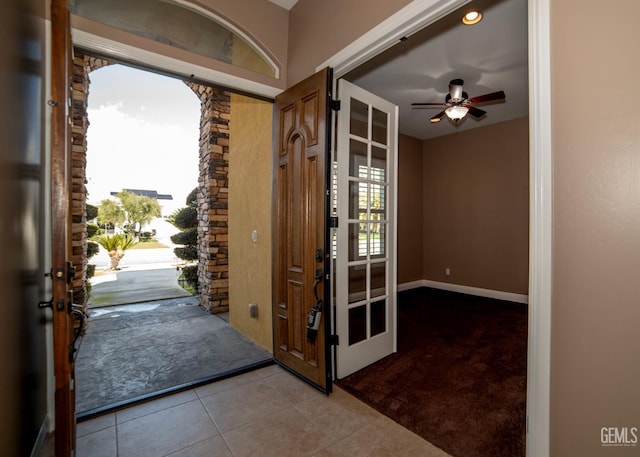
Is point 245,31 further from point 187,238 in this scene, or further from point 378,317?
point 187,238

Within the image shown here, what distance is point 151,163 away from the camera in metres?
9.43

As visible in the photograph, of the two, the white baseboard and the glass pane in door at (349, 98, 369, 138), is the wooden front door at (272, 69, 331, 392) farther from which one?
the white baseboard

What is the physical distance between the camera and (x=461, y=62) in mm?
3367

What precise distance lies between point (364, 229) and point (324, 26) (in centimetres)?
167

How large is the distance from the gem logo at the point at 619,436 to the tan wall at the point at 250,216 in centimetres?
248

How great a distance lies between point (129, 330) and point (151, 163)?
7.13 metres

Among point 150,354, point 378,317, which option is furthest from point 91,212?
point 378,317

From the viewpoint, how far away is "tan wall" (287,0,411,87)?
1994 mm

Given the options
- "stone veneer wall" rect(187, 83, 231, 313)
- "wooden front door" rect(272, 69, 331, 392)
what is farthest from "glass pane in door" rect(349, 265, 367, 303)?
"stone veneer wall" rect(187, 83, 231, 313)

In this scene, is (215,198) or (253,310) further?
(215,198)

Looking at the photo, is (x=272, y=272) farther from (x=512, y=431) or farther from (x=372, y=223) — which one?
(x=512, y=431)

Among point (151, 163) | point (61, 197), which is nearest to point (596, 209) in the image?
point (61, 197)

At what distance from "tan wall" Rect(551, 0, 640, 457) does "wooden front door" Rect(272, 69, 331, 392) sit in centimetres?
138

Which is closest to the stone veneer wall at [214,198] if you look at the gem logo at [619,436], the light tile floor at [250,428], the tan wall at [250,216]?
the tan wall at [250,216]
